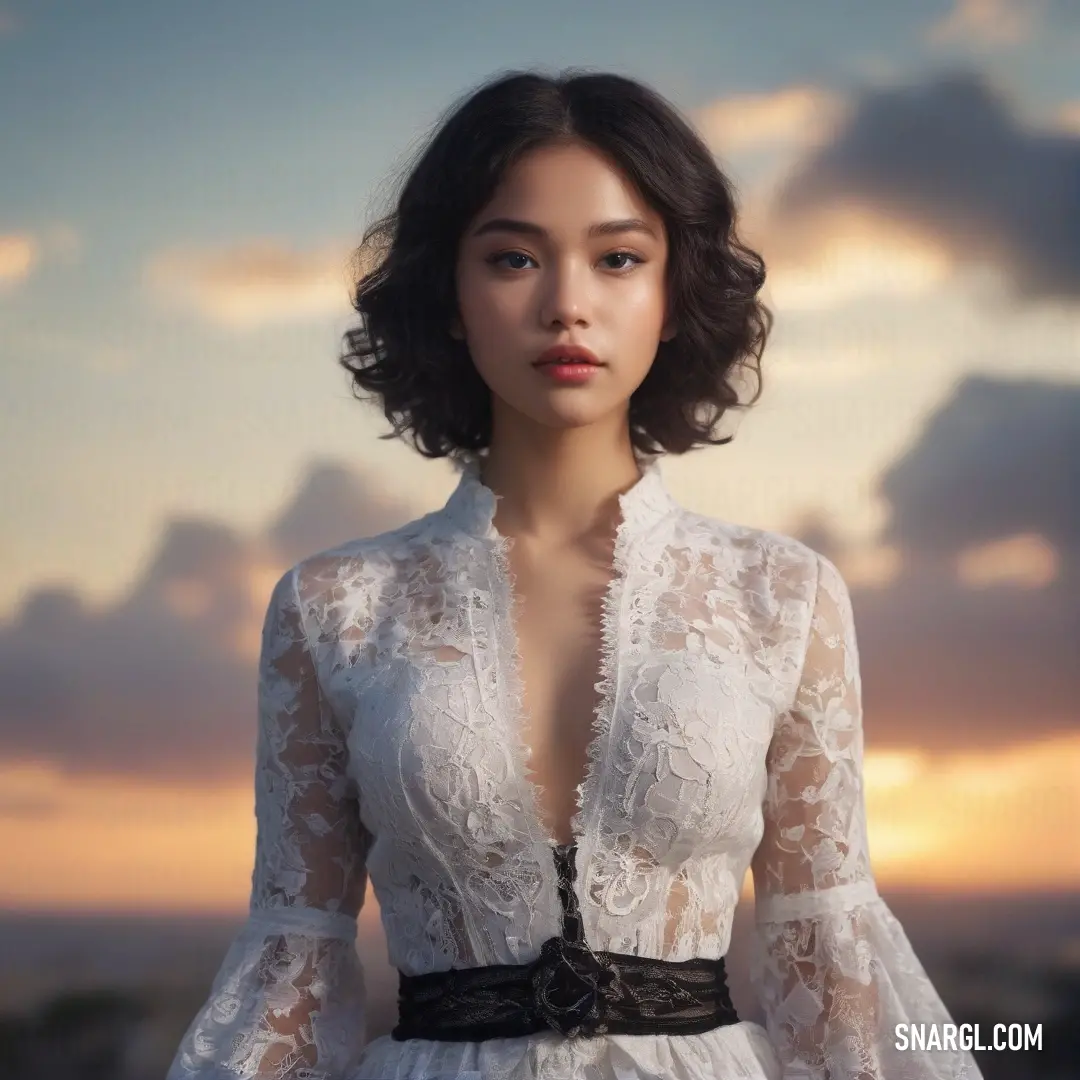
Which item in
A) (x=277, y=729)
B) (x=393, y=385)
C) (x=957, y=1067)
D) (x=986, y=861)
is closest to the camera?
(x=957, y=1067)

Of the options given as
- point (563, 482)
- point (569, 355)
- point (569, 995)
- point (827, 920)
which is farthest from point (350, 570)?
point (827, 920)

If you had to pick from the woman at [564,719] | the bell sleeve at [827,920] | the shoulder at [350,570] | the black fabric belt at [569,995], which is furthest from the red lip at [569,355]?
the black fabric belt at [569,995]

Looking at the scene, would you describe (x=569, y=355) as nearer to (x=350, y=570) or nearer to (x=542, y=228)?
(x=542, y=228)

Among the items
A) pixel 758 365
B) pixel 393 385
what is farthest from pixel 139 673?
pixel 758 365

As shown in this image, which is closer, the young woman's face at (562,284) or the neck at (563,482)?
the young woman's face at (562,284)

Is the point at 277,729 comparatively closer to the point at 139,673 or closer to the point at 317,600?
the point at 317,600

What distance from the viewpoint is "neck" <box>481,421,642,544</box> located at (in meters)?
2.44

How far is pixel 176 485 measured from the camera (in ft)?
12.7

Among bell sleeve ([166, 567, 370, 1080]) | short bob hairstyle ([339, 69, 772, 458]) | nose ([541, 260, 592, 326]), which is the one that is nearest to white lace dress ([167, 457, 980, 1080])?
bell sleeve ([166, 567, 370, 1080])

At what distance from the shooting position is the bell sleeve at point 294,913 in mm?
2299

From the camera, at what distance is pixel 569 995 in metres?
2.14

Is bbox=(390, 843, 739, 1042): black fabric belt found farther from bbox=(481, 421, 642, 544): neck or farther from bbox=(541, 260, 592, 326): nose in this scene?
bbox=(541, 260, 592, 326): nose

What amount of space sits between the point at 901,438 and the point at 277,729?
6.03 ft

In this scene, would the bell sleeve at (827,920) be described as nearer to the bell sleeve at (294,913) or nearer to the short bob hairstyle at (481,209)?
the short bob hairstyle at (481,209)
